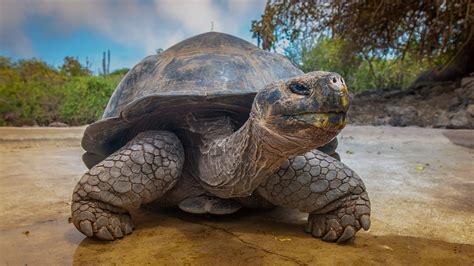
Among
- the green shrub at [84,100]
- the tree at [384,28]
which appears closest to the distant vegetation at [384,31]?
the tree at [384,28]

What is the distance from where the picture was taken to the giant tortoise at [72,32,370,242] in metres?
1.57

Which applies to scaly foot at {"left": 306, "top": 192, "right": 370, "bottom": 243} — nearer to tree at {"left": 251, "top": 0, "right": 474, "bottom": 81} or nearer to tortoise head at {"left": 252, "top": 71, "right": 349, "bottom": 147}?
tortoise head at {"left": 252, "top": 71, "right": 349, "bottom": 147}

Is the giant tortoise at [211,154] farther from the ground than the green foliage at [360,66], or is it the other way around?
the green foliage at [360,66]

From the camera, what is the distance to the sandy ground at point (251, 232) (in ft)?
5.29

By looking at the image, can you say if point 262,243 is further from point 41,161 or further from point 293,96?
point 41,161

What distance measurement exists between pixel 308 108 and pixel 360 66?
10.6 metres

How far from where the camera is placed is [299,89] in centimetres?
128

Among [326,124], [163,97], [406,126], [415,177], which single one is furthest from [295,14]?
[326,124]

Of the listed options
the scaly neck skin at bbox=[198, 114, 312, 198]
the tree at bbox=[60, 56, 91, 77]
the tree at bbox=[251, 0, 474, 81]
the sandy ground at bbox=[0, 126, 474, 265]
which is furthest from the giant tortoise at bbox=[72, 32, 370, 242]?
the tree at bbox=[60, 56, 91, 77]

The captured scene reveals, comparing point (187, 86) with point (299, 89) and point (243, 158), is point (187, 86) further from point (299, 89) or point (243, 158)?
point (299, 89)

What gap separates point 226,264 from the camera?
60.7 inches

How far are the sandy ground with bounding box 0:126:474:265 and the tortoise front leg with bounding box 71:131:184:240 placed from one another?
0.08m

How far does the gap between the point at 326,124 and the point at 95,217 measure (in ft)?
3.77

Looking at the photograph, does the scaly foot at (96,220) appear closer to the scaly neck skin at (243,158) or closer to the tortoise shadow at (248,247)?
the tortoise shadow at (248,247)
